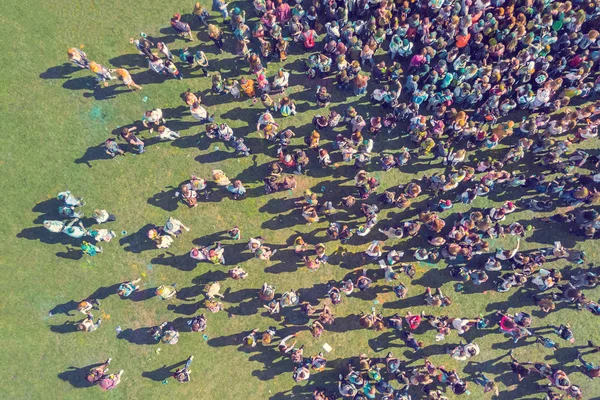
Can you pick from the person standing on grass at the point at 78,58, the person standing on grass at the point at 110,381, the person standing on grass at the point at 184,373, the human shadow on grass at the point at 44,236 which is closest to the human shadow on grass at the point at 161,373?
the person standing on grass at the point at 184,373

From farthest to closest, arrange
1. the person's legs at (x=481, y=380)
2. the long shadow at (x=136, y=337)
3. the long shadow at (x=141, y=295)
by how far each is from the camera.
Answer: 1. the long shadow at (x=141, y=295)
2. the long shadow at (x=136, y=337)
3. the person's legs at (x=481, y=380)

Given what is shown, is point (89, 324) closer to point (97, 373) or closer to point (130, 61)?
point (97, 373)

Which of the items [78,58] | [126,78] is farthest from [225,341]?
[78,58]

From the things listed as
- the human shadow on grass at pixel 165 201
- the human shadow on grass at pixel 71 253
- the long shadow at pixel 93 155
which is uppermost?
the long shadow at pixel 93 155

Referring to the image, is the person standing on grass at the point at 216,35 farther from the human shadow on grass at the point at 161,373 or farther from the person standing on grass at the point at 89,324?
the human shadow on grass at the point at 161,373

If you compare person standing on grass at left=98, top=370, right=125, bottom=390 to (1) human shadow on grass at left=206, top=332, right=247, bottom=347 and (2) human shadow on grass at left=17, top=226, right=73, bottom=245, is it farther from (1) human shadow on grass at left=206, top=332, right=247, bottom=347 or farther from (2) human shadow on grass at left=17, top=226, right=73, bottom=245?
(2) human shadow on grass at left=17, top=226, right=73, bottom=245

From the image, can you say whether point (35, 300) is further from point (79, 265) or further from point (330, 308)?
point (330, 308)

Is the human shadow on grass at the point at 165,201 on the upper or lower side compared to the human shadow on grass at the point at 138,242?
upper

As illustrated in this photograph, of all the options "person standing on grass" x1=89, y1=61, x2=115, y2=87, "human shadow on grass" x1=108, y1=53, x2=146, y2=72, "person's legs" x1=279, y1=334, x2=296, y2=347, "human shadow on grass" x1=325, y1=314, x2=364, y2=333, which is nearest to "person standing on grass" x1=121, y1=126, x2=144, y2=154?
"person standing on grass" x1=89, y1=61, x2=115, y2=87

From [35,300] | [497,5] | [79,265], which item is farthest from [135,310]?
[497,5]
